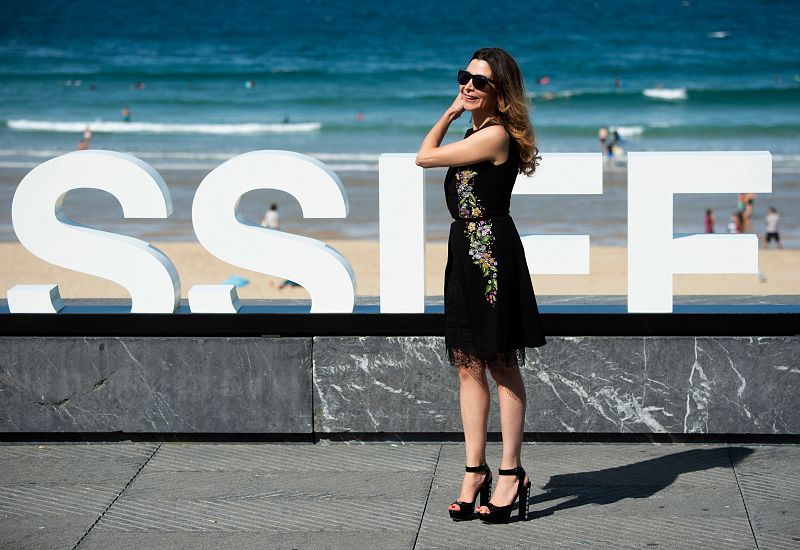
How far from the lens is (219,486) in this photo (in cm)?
545

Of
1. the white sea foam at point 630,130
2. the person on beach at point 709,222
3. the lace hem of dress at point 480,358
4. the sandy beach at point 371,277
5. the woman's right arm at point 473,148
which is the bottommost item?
the sandy beach at point 371,277

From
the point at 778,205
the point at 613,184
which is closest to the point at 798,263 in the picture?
the point at 778,205

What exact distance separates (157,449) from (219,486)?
2.38ft

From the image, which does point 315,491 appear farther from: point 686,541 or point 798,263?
point 798,263

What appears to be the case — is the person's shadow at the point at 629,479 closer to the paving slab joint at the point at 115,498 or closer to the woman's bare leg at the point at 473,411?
the woman's bare leg at the point at 473,411

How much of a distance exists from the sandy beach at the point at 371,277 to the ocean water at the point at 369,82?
1686 millimetres

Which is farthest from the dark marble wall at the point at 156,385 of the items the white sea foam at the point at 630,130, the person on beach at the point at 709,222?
the white sea foam at the point at 630,130

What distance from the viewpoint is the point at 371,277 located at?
1511 centimetres

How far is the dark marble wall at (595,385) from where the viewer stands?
589 centimetres

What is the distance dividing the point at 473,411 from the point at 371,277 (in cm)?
1019

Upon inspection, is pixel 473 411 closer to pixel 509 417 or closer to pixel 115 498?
pixel 509 417

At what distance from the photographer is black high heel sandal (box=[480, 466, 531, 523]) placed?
193 inches

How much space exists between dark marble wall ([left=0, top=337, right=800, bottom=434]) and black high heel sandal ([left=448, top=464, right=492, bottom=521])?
3.34 feet

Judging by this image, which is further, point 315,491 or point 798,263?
point 798,263
